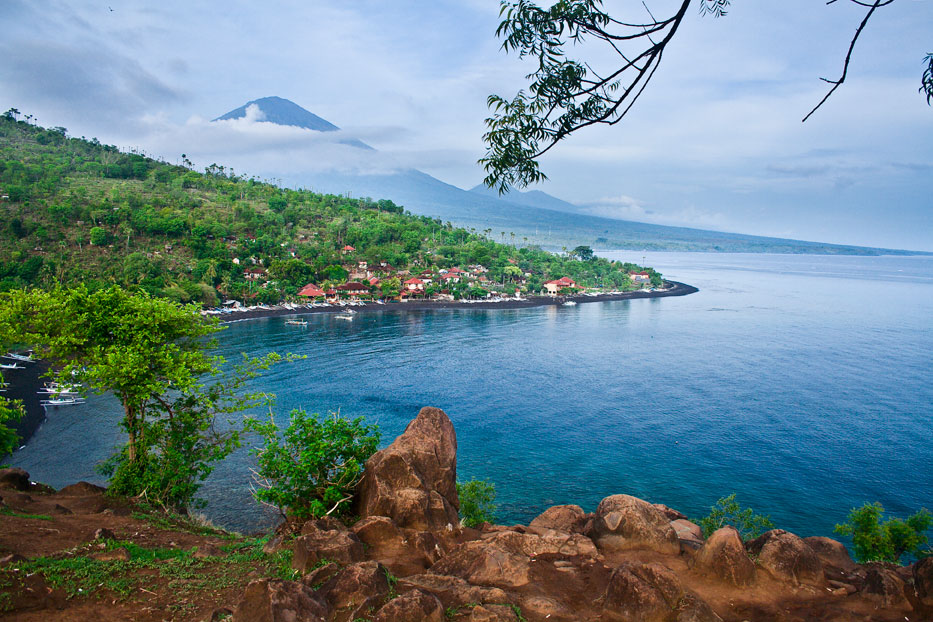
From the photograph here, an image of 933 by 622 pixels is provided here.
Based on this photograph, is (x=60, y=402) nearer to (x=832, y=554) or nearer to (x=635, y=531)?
(x=635, y=531)

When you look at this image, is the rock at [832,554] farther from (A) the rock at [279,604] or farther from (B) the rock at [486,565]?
(A) the rock at [279,604]

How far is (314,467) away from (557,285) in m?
72.0

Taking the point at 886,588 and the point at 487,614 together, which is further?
the point at 886,588

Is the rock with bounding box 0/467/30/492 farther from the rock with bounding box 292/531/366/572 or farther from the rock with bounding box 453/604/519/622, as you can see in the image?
the rock with bounding box 453/604/519/622

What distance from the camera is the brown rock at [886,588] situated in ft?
19.2

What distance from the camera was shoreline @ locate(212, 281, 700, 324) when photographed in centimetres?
5405

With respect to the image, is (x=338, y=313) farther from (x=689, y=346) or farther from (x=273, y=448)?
(x=273, y=448)

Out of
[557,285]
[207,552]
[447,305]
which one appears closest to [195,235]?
[447,305]

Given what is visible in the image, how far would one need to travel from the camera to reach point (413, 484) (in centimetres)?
859

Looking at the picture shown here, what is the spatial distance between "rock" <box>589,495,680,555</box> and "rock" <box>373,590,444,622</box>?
405 cm

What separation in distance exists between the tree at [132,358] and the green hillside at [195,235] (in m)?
39.6

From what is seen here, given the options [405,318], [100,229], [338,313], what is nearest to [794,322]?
[405,318]

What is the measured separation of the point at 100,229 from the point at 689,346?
2417 inches

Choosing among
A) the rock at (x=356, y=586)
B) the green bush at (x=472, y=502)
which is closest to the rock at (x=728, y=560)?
the rock at (x=356, y=586)
